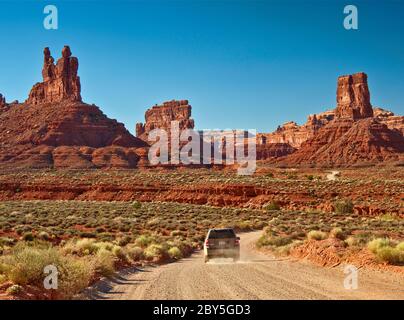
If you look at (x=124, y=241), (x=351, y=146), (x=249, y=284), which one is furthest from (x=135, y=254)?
(x=351, y=146)

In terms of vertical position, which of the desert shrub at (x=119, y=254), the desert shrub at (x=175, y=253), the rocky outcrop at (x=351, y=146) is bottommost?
the desert shrub at (x=175, y=253)

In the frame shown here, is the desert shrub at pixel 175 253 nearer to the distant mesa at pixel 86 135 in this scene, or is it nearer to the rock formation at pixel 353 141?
the distant mesa at pixel 86 135

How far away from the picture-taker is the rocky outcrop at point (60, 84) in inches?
5846

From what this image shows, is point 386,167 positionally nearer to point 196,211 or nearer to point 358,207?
point 358,207

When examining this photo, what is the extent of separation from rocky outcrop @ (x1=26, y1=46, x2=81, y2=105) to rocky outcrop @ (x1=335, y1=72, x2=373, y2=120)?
3402 inches

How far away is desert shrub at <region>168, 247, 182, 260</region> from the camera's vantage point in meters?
22.1

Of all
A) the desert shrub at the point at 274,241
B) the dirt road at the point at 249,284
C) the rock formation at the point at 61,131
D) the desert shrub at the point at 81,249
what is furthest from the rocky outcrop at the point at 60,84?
the dirt road at the point at 249,284

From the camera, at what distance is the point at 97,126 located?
13488 cm

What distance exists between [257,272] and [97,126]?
124558mm

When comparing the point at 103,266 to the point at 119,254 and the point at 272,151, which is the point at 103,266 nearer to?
the point at 119,254

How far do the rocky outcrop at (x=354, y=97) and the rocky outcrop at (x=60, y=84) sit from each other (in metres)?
86.4

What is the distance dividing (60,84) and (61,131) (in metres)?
27.9

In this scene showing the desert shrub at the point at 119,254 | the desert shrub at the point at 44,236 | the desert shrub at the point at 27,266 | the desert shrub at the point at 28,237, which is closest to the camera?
the desert shrub at the point at 27,266

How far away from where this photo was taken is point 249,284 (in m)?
12.1
